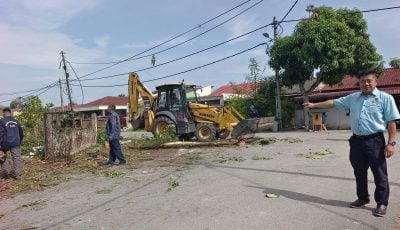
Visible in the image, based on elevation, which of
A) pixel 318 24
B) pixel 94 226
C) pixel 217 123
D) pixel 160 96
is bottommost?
pixel 94 226

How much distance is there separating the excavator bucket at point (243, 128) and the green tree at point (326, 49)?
9.51 meters

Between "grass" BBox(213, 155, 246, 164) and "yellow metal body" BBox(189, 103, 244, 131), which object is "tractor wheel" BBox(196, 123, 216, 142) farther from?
"grass" BBox(213, 155, 246, 164)

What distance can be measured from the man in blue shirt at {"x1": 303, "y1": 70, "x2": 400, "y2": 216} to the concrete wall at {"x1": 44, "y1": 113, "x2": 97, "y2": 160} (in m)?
10.3

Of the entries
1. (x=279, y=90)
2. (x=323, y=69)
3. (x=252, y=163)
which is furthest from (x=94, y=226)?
(x=279, y=90)

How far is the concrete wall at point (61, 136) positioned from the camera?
46.3ft

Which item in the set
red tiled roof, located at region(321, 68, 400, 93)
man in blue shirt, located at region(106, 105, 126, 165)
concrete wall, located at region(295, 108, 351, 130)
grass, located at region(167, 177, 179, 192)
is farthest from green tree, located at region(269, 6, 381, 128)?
grass, located at region(167, 177, 179, 192)

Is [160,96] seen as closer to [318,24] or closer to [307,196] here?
[318,24]

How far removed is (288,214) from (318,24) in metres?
21.9

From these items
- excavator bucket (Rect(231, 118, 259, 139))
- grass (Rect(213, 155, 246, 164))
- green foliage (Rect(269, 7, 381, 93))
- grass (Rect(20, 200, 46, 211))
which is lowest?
grass (Rect(20, 200, 46, 211))

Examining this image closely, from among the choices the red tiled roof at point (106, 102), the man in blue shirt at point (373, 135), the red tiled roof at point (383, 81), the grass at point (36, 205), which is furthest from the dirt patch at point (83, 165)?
the red tiled roof at point (106, 102)

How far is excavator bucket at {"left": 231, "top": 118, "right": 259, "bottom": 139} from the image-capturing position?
18438 millimetres

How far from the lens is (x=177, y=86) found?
64.5 feet

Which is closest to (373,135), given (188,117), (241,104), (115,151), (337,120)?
(115,151)

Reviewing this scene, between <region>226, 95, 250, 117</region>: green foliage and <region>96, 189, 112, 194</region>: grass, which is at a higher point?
<region>226, 95, 250, 117</region>: green foliage
